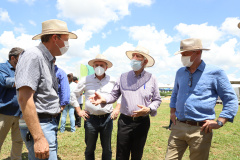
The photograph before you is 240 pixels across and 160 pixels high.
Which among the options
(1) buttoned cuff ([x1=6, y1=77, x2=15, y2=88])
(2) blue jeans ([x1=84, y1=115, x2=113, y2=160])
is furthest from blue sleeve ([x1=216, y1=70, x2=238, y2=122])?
(1) buttoned cuff ([x1=6, y1=77, x2=15, y2=88])

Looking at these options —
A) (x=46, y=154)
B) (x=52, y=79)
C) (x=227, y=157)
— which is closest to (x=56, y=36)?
(x=52, y=79)

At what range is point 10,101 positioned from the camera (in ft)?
11.0

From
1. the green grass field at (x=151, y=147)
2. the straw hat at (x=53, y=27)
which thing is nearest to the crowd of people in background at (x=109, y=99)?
the straw hat at (x=53, y=27)

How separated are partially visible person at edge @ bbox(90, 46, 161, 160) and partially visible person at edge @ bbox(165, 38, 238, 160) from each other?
50cm

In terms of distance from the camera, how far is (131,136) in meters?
3.19

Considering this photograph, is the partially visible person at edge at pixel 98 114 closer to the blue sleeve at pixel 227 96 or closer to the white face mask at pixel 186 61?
the white face mask at pixel 186 61

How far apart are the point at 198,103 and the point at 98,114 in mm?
1862

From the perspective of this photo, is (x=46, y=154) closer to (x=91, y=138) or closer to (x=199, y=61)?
(x=91, y=138)

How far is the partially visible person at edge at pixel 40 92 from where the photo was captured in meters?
1.66

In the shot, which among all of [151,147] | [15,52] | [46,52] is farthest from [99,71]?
[151,147]

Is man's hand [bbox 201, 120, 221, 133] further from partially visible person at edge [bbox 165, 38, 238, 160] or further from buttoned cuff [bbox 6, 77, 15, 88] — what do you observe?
buttoned cuff [bbox 6, 77, 15, 88]

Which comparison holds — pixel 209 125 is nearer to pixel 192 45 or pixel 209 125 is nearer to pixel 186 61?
pixel 186 61

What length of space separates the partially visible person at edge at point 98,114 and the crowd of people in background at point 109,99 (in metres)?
0.02

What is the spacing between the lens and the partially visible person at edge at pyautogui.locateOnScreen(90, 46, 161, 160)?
3129 mm
